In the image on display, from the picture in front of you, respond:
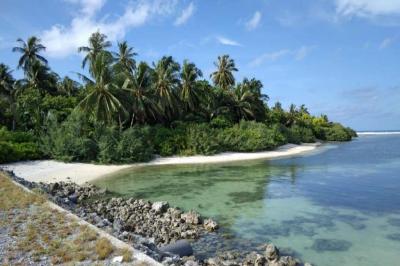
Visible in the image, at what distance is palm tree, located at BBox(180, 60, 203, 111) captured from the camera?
48.6 m

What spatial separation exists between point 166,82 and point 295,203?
2897cm

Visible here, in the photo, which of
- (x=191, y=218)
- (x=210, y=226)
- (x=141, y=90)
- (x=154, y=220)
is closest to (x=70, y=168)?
(x=141, y=90)

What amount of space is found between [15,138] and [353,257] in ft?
102

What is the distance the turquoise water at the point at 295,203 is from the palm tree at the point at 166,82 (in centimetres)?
1266

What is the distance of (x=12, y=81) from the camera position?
1948 inches

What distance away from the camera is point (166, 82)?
44250 millimetres

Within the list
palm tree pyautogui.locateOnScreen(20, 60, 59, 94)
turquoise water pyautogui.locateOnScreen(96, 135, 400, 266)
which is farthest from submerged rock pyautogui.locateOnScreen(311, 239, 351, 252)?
palm tree pyautogui.locateOnScreen(20, 60, 59, 94)

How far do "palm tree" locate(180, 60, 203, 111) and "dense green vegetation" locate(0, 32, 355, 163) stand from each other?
→ 0.43 ft

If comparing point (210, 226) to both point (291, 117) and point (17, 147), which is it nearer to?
point (17, 147)

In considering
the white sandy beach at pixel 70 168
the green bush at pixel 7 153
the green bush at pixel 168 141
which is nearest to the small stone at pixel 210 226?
the white sandy beach at pixel 70 168

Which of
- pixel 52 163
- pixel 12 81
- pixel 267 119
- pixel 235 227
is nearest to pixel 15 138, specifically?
pixel 52 163

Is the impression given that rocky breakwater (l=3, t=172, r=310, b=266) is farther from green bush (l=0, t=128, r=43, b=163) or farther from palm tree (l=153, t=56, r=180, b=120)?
palm tree (l=153, t=56, r=180, b=120)

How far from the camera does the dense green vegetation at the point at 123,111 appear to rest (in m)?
34.3

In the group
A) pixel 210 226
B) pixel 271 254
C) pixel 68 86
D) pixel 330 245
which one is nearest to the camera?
pixel 271 254
